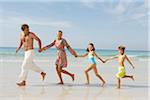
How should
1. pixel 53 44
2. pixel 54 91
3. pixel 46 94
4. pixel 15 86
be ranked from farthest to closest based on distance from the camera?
1. pixel 53 44
2. pixel 15 86
3. pixel 54 91
4. pixel 46 94

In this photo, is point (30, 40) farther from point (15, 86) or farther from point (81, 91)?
point (81, 91)

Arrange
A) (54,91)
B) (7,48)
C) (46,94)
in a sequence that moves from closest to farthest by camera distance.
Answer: (46,94) < (54,91) < (7,48)

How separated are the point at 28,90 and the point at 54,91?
0.69m

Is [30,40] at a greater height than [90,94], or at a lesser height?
greater

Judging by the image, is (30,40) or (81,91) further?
(30,40)

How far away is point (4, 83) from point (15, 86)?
2.28 feet

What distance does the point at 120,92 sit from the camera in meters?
8.43

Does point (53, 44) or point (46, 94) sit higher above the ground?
point (53, 44)

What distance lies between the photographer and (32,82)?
10.2 meters

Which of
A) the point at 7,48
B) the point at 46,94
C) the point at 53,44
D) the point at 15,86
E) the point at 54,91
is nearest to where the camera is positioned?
the point at 46,94

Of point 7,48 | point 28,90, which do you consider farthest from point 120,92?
point 7,48

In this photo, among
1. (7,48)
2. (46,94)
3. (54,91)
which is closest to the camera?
(46,94)

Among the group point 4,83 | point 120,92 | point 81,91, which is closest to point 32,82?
point 4,83

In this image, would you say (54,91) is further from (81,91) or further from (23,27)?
(23,27)
